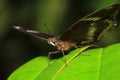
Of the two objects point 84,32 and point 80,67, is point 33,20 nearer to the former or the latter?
point 84,32

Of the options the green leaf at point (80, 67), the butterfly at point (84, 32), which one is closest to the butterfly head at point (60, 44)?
the butterfly at point (84, 32)

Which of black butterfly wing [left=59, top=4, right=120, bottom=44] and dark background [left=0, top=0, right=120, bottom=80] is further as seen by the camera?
dark background [left=0, top=0, right=120, bottom=80]

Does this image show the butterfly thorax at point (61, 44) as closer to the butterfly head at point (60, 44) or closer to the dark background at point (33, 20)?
the butterfly head at point (60, 44)

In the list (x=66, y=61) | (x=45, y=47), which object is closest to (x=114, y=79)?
(x=66, y=61)

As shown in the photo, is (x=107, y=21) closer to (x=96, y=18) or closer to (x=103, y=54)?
(x=96, y=18)

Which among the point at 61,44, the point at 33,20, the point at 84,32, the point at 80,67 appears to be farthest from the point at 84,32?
the point at 33,20

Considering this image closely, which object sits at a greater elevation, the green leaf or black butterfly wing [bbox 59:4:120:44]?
black butterfly wing [bbox 59:4:120:44]

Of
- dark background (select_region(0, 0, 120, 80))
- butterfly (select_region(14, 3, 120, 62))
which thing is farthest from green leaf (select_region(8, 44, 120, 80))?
dark background (select_region(0, 0, 120, 80))

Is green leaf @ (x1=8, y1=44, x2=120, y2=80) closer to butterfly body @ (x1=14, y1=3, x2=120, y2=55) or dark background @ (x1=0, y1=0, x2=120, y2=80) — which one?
butterfly body @ (x1=14, y1=3, x2=120, y2=55)
